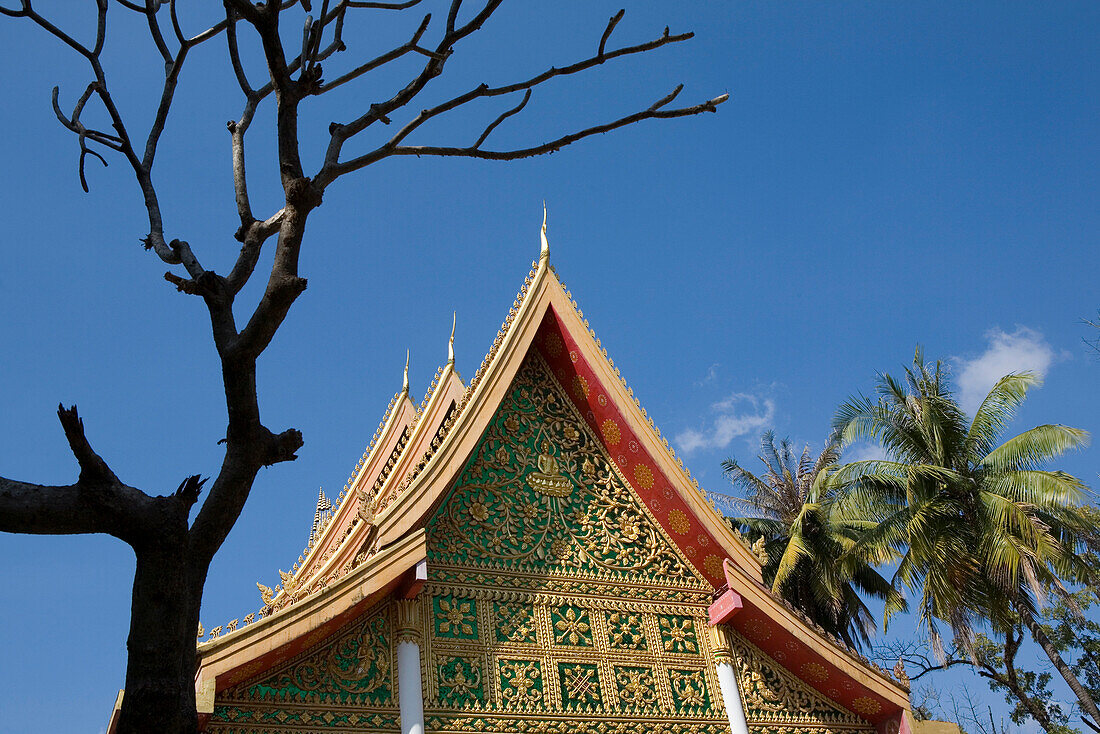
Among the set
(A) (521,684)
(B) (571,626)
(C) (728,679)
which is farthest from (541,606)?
(C) (728,679)

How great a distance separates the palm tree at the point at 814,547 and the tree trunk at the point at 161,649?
14.9 metres

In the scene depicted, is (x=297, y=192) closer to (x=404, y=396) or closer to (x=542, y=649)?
(x=542, y=649)

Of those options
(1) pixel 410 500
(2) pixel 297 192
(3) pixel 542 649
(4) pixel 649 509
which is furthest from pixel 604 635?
(2) pixel 297 192

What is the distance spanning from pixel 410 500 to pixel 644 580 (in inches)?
99.4

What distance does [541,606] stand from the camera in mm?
8938

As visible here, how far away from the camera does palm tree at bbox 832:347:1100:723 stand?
15430mm

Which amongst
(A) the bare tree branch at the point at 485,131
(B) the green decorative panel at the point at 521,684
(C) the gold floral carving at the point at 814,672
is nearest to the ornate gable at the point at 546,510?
(B) the green decorative panel at the point at 521,684

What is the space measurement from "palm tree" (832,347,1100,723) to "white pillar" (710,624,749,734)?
741 centimetres

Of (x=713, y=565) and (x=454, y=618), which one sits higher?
(x=713, y=565)

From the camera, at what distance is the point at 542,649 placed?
8672mm

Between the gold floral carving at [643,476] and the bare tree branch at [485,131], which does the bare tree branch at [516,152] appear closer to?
the bare tree branch at [485,131]

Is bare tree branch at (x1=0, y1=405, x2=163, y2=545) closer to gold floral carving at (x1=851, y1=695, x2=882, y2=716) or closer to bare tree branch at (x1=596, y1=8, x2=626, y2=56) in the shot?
bare tree branch at (x1=596, y1=8, x2=626, y2=56)

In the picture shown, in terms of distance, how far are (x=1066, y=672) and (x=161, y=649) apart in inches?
612

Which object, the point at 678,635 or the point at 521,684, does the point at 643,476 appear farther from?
the point at 521,684
